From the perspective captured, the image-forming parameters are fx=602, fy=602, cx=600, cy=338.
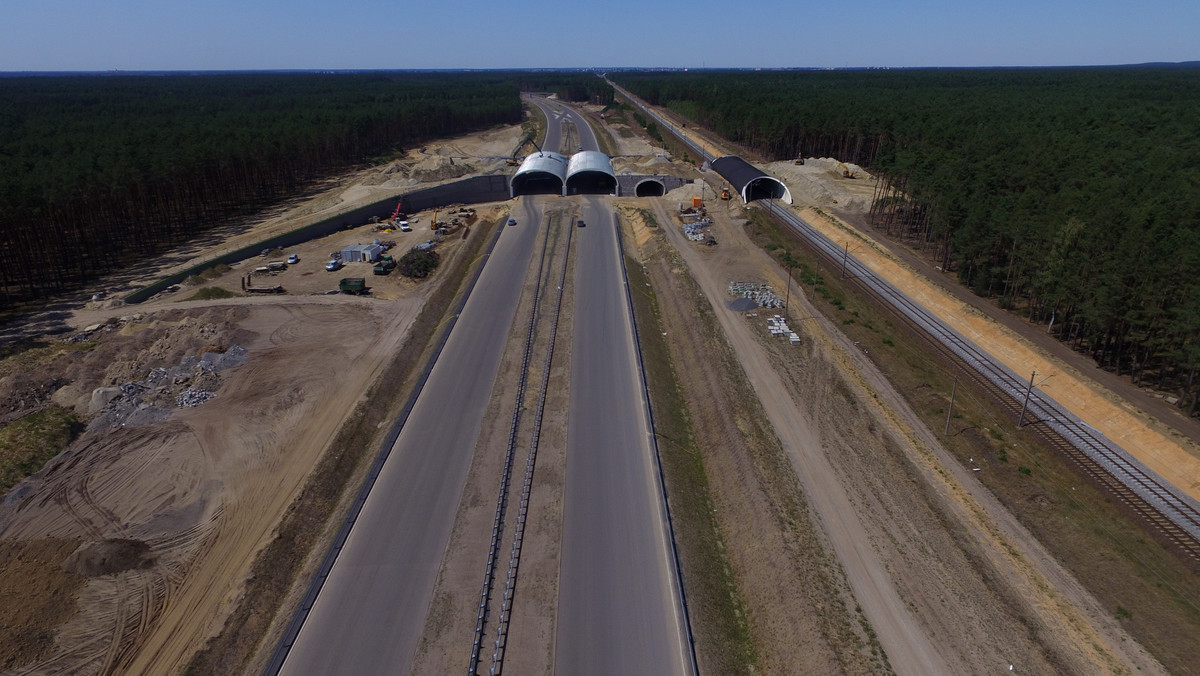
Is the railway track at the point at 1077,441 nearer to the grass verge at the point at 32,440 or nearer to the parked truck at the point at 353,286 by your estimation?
the parked truck at the point at 353,286

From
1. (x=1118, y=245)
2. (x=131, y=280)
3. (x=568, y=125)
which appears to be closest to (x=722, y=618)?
(x=1118, y=245)

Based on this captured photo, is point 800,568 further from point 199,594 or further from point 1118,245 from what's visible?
point 1118,245

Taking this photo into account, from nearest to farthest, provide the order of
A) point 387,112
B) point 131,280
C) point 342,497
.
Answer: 1. point 342,497
2. point 131,280
3. point 387,112

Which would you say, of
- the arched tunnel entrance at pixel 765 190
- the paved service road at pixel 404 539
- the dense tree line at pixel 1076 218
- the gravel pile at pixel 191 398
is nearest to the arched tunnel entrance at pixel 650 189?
the arched tunnel entrance at pixel 765 190

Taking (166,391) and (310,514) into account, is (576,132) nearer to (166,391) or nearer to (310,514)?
(166,391)

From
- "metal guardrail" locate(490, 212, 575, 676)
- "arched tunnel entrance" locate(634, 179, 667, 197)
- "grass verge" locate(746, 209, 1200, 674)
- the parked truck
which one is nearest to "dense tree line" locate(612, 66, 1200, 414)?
"grass verge" locate(746, 209, 1200, 674)

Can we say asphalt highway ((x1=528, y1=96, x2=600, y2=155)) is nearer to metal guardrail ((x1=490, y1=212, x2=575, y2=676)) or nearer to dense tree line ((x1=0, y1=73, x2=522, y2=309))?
dense tree line ((x1=0, y1=73, x2=522, y2=309))
